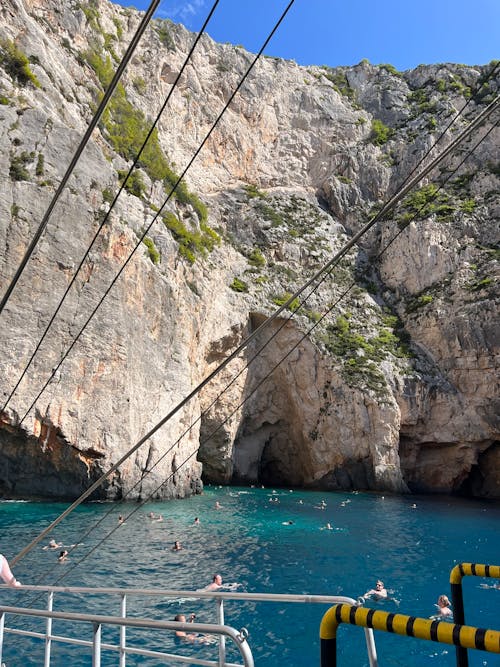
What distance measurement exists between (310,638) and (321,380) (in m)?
27.8

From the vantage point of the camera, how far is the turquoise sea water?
400 inches

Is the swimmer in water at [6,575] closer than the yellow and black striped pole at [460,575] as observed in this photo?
No

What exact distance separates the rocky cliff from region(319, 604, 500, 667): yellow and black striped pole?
37.4 feet

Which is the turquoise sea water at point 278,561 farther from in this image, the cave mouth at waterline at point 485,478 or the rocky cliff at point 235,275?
the cave mouth at waterline at point 485,478

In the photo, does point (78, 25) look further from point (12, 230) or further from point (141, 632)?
point (141, 632)

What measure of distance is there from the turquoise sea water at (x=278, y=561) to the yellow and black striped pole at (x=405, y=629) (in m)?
6.72

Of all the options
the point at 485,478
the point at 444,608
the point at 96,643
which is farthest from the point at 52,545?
the point at 485,478

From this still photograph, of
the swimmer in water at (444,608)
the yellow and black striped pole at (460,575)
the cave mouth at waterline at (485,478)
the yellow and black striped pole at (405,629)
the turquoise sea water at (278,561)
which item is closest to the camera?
the yellow and black striped pole at (405,629)

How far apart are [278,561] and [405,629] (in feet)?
51.4

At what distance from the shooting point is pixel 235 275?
129ft

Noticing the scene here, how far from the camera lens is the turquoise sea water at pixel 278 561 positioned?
1015 cm

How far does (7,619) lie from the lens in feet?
33.5

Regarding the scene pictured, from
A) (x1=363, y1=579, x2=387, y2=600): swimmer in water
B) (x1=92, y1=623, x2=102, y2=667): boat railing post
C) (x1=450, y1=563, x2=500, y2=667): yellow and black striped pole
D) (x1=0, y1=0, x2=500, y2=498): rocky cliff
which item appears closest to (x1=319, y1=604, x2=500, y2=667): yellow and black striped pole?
(x1=450, y1=563, x2=500, y2=667): yellow and black striped pole

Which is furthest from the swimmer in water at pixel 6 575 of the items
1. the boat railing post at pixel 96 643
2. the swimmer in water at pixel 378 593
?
the swimmer in water at pixel 378 593
